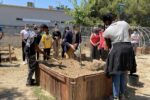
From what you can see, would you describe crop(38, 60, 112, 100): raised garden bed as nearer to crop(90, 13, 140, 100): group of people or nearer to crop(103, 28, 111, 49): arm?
crop(90, 13, 140, 100): group of people

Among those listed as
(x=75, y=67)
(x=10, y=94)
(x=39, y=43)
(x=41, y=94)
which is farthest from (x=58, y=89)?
(x=39, y=43)

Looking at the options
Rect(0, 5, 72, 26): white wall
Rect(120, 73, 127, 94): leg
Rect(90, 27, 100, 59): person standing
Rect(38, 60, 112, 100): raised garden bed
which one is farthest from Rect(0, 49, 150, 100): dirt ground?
Rect(0, 5, 72, 26): white wall

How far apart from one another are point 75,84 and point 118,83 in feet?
3.05

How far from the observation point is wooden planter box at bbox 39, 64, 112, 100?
22.9ft

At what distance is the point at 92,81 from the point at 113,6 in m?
26.7

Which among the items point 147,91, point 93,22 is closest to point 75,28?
point 147,91

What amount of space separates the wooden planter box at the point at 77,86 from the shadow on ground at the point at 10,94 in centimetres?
76

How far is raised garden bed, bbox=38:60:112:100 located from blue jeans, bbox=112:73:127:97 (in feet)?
1.87

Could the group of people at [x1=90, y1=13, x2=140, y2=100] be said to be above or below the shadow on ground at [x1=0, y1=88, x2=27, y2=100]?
above

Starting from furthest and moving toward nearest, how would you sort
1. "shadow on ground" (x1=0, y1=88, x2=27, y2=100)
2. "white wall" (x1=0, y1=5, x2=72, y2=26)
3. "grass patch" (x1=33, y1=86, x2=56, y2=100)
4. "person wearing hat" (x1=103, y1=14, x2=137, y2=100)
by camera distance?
1. "white wall" (x1=0, y1=5, x2=72, y2=26)
2. "shadow on ground" (x1=0, y1=88, x2=27, y2=100)
3. "grass patch" (x1=33, y1=86, x2=56, y2=100)
4. "person wearing hat" (x1=103, y1=14, x2=137, y2=100)

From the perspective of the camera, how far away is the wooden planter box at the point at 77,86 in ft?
22.9

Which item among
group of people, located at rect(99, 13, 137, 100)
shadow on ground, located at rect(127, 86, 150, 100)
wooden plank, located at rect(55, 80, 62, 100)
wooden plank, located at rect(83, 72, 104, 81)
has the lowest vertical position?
shadow on ground, located at rect(127, 86, 150, 100)

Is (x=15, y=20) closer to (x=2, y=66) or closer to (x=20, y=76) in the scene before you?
(x=2, y=66)

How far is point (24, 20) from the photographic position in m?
34.4
